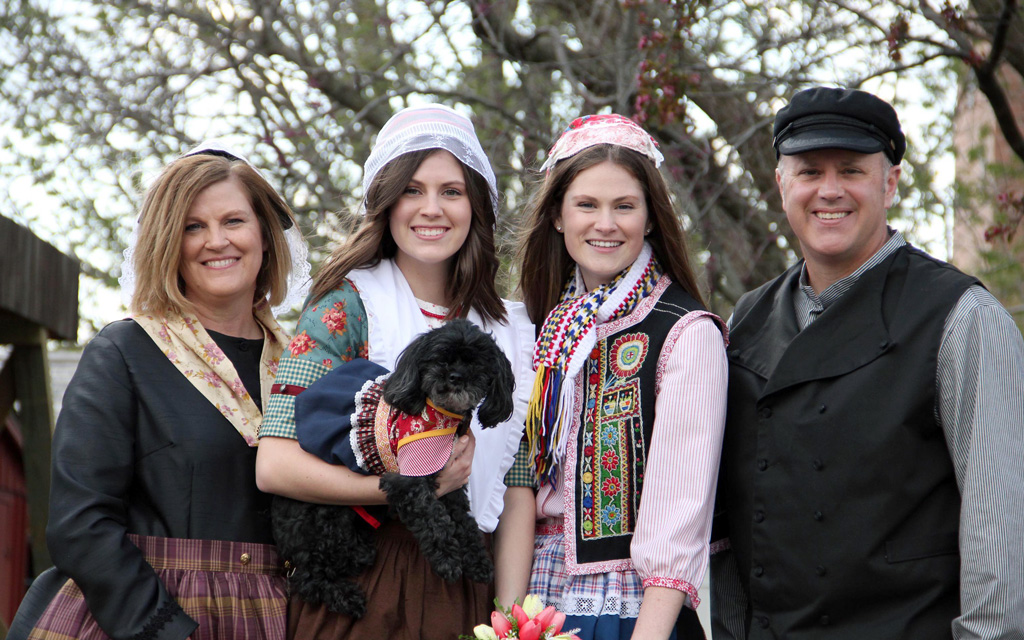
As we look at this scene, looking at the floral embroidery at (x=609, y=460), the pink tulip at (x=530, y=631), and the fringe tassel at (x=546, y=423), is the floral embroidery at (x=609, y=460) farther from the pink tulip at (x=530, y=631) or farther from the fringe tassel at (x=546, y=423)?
the pink tulip at (x=530, y=631)

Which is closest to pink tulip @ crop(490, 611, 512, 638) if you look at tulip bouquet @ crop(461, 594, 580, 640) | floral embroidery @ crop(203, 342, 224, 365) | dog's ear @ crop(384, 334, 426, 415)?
tulip bouquet @ crop(461, 594, 580, 640)

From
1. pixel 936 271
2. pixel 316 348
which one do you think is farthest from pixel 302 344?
pixel 936 271

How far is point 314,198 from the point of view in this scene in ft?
24.6

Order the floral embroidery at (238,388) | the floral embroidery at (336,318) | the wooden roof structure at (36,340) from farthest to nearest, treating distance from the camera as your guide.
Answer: the wooden roof structure at (36,340)
the floral embroidery at (238,388)
the floral embroidery at (336,318)

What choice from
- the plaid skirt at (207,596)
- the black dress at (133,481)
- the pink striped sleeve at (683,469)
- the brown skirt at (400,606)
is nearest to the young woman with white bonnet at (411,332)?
the brown skirt at (400,606)

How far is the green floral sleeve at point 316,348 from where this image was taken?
2779 mm

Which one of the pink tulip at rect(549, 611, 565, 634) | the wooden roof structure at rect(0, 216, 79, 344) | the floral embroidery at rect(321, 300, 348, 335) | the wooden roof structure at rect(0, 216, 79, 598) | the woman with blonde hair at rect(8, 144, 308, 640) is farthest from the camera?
the wooden roof structure at rect(0, 216, 79, 598)

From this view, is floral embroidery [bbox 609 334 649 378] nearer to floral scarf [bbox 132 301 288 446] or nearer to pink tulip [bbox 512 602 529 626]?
pink tulip [bbox 512 602 529 626]

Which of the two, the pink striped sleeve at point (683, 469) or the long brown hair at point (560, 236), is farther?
the long brown hair at point (560, 236)

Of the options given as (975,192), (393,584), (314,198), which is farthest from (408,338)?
(975,192)

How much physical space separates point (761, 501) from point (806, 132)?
1.04 meters

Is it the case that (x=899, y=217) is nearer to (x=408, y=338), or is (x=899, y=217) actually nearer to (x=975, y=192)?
(x=975, y=192)

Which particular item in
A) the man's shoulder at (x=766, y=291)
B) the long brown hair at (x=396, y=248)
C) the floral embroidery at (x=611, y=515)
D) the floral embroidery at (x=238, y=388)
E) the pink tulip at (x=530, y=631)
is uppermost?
the long brown hair at (x=396, y=248)

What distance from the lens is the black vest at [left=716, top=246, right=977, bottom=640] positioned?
2480 mm
